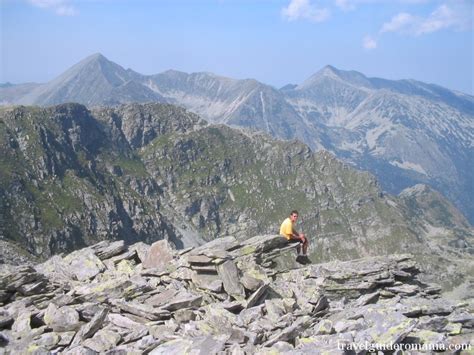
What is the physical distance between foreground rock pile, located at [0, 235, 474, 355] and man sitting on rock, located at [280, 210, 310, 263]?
39.1 inches

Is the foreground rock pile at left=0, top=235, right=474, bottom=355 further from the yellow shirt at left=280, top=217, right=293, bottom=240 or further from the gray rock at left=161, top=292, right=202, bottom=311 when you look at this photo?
the yellow shirt at left=280, top=217, right=293, bottom=240

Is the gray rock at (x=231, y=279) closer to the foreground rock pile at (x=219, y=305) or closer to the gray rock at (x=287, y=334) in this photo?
the foreground rock pile at (x=219, y=305)

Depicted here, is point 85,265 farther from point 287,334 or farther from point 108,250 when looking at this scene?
point 287,334

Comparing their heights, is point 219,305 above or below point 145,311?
below

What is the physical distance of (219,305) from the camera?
29375mm

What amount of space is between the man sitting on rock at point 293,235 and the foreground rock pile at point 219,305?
99 cm

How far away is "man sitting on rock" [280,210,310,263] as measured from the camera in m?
41.3

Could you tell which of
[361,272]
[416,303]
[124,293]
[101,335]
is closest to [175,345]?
[101,335]

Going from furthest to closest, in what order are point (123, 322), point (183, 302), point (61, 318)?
point (183, 302) → point (61, 318) → point (123, 322)

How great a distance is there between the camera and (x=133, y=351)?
23.3 metres

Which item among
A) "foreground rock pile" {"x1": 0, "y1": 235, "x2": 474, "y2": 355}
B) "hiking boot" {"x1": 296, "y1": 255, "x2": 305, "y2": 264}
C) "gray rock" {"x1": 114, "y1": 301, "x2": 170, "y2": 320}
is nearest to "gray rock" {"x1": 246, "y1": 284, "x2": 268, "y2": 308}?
"foreground rock pile" {"x1": 0, "y1": 235, "x2": 474, "y2": 355}

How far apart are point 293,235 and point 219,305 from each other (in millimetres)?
14125

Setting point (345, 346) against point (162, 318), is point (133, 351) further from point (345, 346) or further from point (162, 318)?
point (345, 346)

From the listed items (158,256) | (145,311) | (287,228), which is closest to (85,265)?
(158,256)
